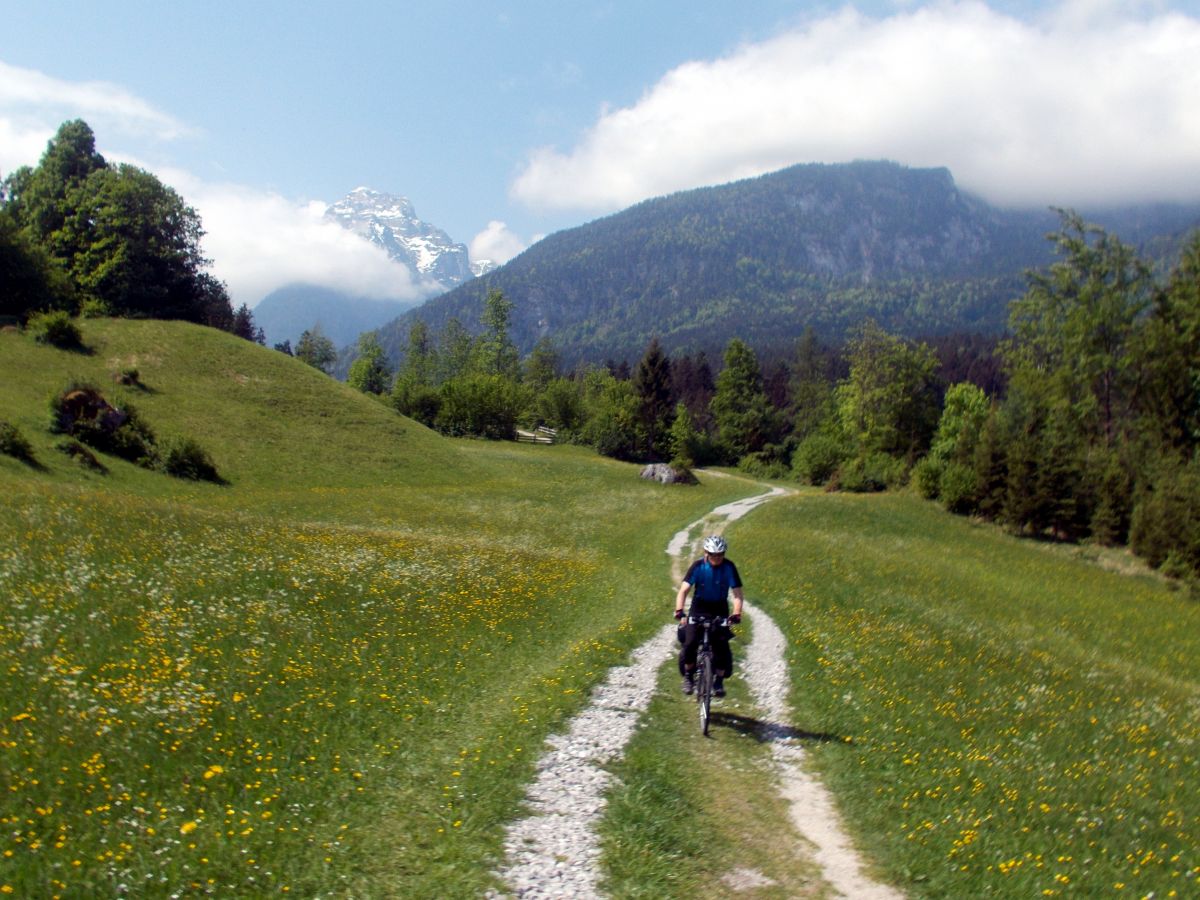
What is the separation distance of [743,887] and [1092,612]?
3560 cm

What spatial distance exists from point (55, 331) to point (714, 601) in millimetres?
68522

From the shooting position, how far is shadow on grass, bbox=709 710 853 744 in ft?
43.1

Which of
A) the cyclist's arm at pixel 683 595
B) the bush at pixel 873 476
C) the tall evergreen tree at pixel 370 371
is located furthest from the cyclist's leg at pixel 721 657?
the tall evergreen tree at pixel 370 371

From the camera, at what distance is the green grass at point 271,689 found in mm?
7629

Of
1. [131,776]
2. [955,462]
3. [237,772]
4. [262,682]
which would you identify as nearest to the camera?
[131,776]

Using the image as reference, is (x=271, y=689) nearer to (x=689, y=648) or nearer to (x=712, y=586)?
(x=689, y=648)

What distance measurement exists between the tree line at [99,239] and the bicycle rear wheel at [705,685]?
80.0 m

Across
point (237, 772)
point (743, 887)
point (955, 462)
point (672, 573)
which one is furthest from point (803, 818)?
point (955, 462)

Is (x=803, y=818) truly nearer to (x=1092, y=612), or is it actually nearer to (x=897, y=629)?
(x=897, y=629)

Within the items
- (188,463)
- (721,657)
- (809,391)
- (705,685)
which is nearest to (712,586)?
(721,657)

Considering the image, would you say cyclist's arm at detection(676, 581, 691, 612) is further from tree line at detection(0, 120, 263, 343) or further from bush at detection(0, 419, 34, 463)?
tree line at detection(0, 120, 263, 343)

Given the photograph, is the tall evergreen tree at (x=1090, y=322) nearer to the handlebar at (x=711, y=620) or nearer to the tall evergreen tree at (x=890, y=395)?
the tall evergreen tree at (x=890, y=395)

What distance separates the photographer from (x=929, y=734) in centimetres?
1313

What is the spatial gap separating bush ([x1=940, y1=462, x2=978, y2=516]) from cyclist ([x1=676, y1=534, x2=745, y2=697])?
56.5 metres
